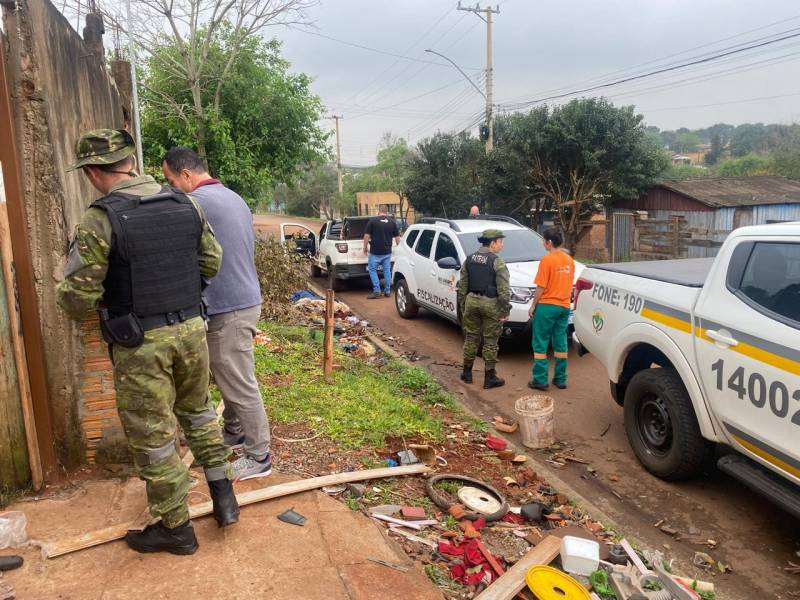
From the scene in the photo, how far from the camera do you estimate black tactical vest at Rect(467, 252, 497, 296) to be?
21.7 ft

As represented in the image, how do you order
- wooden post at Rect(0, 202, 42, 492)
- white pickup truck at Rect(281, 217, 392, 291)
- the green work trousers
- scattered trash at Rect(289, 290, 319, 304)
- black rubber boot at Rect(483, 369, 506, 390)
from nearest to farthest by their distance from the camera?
wooden post at Rect(0, 202, 42, 492) → the green work trousers → black rubber boot at Rect(483, 369, 506, 390) → scattered trash at Rect(289, 290, 319, 304) → white pickup truck at Rect(281, 217, 392, 291)

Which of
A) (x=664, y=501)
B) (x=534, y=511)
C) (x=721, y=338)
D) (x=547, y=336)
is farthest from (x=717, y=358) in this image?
(x=547, y=336)

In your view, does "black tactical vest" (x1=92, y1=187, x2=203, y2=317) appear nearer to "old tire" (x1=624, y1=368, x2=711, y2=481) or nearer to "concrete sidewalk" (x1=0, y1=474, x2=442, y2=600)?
"concrete sidewalk" (x1=0, y1=474, x2=442, y2=600)

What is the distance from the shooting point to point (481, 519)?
150 inches

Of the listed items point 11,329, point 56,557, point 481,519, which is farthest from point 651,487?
point 11,329

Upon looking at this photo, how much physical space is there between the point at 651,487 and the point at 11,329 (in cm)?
446

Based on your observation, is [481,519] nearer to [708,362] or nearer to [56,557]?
[708,362]

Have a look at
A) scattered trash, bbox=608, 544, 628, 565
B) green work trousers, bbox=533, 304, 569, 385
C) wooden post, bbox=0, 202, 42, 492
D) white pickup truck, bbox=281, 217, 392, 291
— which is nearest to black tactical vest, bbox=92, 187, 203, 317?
wooden post, bbox=0, 202, 42, 492

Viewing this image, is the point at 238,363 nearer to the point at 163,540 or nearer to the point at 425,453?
the point at 163,540

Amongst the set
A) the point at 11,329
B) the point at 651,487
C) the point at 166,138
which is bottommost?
the point at 651,487

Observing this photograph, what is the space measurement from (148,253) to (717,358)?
3491mm

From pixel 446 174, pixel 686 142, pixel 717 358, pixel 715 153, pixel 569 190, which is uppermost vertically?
pixel 686 142

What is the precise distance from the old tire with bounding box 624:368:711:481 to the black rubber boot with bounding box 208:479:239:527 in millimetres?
3143

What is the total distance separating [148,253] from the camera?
2705mm
